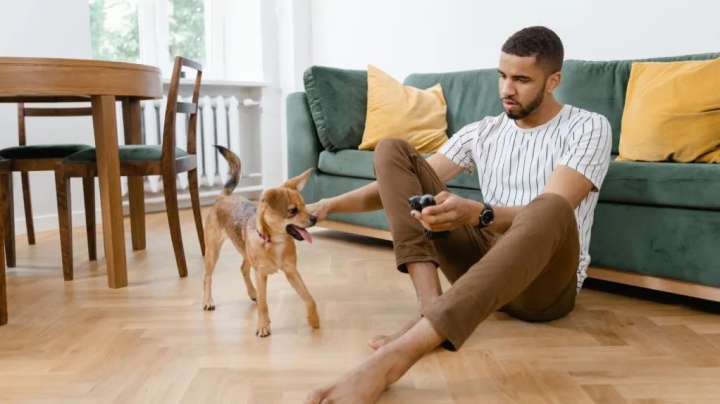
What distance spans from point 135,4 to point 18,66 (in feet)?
8.58

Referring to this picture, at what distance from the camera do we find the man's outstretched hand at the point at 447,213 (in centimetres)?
153

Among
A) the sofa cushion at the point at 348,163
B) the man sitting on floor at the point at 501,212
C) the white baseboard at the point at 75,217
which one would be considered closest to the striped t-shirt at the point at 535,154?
the man sitting on floor at the point at 501,212

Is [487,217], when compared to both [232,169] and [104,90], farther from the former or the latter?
[104,90]

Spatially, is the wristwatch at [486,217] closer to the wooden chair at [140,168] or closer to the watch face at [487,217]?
the watch face at [487,217]

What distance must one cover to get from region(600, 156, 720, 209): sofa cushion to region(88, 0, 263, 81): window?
3244 millimetres

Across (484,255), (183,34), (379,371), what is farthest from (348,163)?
(183,34)

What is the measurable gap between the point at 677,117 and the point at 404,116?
1.33 m

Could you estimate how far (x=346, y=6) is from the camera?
15.3 ft

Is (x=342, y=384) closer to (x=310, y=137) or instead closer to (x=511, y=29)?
(x=310, y=137)

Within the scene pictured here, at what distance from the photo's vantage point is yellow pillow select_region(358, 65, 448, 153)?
3.29 meters

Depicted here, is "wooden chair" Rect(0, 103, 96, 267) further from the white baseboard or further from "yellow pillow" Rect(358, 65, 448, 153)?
"yellow pillow" Rect(358, 65, 448, 153)

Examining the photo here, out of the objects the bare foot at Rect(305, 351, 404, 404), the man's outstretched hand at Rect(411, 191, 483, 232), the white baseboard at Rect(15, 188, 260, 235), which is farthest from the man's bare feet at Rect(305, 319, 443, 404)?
the white baseboard at Rect(15, 188, 260, 235)

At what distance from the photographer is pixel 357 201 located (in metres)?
1.96

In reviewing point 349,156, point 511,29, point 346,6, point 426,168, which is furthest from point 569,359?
point 346,6
